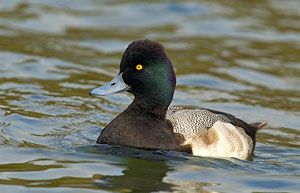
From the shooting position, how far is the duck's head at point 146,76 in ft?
33.4

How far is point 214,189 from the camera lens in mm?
9117

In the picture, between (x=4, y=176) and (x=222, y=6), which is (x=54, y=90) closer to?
(x=4, y=176)

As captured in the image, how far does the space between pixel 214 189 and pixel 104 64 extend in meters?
6.70

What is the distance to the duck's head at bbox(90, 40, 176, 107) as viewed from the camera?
10.2 m

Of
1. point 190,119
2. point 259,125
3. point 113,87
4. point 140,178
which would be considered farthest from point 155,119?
point 259,125

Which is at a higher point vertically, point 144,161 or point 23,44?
point 23,44

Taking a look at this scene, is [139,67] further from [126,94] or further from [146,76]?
[126,94]

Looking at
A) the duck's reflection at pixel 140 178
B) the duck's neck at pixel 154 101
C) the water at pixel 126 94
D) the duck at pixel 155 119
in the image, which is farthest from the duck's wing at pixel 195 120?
the duck's reflection at pixel 140 178

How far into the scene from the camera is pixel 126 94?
13.9 m

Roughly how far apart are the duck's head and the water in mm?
689

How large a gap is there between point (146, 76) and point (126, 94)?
3.57 m

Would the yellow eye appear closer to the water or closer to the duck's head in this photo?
the duck's head

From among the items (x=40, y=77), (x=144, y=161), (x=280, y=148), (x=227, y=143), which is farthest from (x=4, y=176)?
(x=40, y=77)

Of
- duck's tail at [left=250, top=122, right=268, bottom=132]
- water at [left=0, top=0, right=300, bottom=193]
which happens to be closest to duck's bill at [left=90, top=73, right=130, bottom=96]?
water at [left=0, top=0, right=300, bottom=193]
